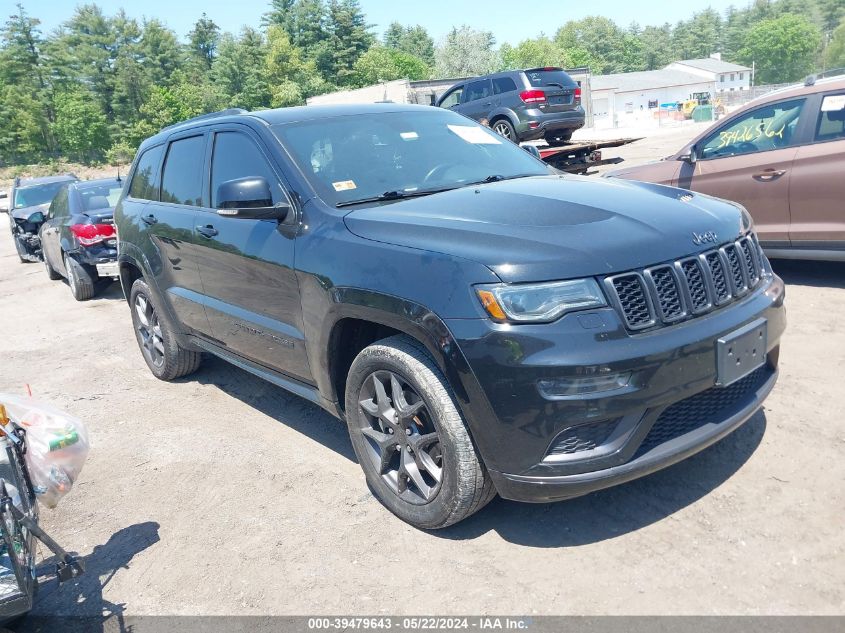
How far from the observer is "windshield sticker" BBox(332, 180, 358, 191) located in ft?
11.8

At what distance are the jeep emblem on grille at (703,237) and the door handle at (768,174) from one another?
11.9ft

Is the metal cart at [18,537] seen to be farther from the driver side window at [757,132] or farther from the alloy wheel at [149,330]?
the driver side window at [757,132]

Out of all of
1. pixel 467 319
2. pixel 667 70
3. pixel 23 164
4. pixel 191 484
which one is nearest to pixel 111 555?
pixel 191 484

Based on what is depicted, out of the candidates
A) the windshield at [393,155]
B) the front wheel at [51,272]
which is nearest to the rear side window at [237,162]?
the windshield at [393,155]

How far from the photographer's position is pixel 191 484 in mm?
3963

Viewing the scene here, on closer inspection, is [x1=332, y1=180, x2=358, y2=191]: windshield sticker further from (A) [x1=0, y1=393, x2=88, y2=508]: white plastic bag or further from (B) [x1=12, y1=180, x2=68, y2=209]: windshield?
(B) [x1=12, y1=180, x2=68, y2=209]: windshield

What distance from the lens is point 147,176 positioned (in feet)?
17.6

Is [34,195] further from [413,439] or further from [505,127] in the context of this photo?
[413,439]

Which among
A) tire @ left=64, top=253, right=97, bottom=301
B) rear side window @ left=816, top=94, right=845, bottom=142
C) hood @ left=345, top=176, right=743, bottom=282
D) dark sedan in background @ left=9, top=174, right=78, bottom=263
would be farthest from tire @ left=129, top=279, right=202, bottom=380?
dark sedan in background @ left=9, top=174, right=78, bottom=263

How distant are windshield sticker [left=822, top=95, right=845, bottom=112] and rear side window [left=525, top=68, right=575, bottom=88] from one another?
9.24 meters

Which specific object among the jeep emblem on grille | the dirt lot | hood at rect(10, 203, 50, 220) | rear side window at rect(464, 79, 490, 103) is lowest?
the dirt lot

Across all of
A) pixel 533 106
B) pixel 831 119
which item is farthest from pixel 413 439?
pixel 533 106

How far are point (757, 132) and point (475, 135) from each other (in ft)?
10.9

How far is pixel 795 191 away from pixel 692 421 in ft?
13.0
